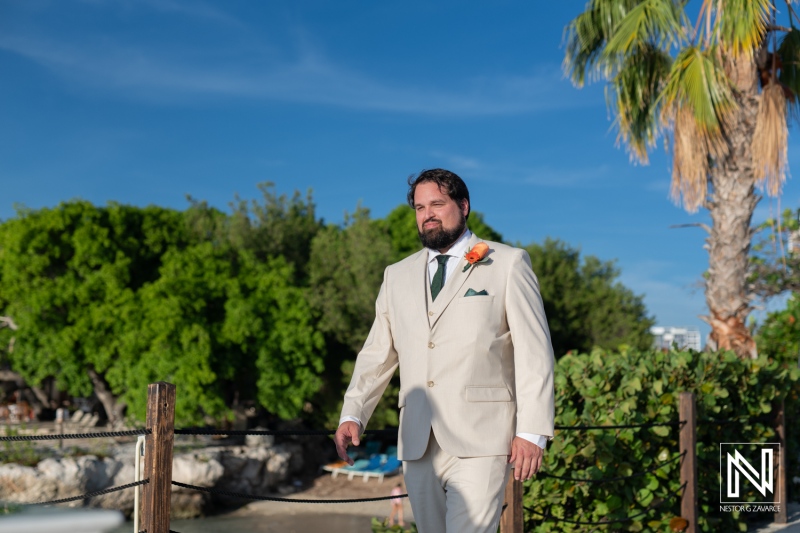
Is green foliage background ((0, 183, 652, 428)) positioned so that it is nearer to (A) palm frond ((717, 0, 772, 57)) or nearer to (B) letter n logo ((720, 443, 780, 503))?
(A) palm frond ((717, 0, 772, 57))

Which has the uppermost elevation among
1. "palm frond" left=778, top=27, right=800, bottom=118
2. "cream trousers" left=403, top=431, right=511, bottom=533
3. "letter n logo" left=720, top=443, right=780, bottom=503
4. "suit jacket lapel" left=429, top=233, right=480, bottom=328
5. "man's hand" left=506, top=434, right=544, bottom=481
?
"palm frond" left=778, top=27, right=800, bottom=118

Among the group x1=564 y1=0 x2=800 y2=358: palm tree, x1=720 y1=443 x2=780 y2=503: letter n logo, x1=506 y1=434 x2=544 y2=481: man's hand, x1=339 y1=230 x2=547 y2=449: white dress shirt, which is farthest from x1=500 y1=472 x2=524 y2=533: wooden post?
Answer: x1=564 y1=0 x2=800 y2=358: palm tree

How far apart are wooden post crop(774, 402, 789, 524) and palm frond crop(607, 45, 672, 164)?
5408 mm

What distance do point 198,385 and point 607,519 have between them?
20.0 m

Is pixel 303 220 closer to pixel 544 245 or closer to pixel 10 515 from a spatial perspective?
pixel 544 245

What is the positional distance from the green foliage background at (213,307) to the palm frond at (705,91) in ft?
55.2

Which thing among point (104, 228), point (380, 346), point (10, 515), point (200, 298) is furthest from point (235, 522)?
point (10, 515)

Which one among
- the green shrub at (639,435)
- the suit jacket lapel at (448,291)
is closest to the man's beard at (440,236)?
the suit jacket lapel at (448,291)

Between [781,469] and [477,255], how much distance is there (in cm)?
603

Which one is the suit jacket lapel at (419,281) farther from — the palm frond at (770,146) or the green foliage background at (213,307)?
the green foliage background at (213,307)

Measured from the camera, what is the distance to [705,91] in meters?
10.7

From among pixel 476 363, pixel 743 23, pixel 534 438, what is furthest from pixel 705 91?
pixel 534 438

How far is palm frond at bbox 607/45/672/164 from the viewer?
11984 millimetres

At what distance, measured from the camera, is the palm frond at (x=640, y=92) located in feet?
39.3
